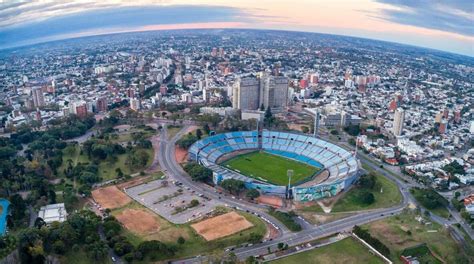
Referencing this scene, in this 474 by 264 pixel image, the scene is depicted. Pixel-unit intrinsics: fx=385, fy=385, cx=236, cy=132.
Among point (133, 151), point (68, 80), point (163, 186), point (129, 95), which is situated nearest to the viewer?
point (163, 186)

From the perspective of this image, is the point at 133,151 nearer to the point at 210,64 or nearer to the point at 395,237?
the point at 395,237

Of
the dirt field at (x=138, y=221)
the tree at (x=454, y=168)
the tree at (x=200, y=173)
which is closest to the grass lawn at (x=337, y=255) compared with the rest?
the dirt field at (x=138, y=221)

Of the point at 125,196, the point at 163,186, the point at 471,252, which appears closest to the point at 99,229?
the point at 125,196

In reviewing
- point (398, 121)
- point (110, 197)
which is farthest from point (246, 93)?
point (110, 197)

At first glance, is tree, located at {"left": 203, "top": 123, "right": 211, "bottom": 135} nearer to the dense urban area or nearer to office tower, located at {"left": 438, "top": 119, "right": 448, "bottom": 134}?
the dense urban area

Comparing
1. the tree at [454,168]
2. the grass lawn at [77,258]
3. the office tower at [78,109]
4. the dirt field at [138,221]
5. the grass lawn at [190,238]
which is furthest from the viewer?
the office tower at [78,109]

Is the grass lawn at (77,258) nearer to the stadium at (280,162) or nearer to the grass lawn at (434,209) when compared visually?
the stadium at (280,162)

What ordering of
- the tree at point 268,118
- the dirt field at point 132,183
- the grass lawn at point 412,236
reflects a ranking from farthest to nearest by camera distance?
the tree at point 268,118 < the dirt field at point 132,183 < the grass lawn at point 412,236
